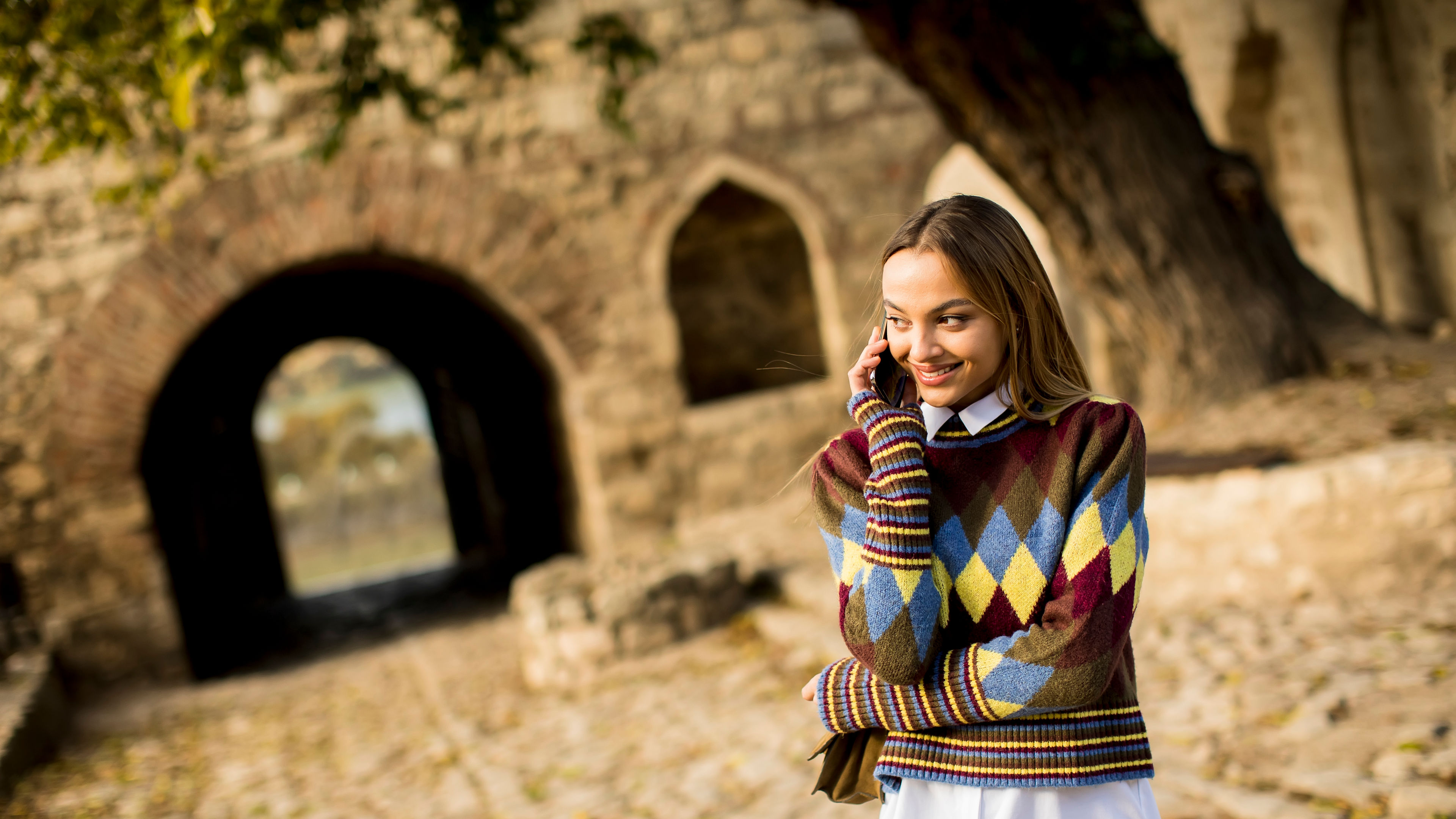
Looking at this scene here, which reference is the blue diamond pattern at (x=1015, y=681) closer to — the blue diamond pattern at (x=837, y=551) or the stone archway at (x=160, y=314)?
the blue diamond pattern at (x=837, y=551)

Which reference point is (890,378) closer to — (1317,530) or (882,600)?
(882,600)

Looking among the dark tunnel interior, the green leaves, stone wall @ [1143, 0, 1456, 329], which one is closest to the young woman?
the green leaves

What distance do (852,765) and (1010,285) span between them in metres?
0.65

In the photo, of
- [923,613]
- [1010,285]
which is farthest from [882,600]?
[1010,285]

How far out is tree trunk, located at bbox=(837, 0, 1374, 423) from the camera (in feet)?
14.2

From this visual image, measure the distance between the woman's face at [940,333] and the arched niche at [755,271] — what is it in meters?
6.12

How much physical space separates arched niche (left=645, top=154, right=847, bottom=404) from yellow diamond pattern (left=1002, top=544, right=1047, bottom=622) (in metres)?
6.18

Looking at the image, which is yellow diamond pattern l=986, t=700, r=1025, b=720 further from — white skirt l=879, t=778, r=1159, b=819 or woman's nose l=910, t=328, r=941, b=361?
woman's nose l=910, t=328, r=941, b=361

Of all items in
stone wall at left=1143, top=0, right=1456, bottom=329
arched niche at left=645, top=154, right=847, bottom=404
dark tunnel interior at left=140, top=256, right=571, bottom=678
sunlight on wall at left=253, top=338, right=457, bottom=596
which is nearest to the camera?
stone wall at left=1143, top=0, right=1456, bottom=329

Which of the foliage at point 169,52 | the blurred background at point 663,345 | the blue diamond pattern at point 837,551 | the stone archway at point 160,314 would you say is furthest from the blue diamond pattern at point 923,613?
the stone archway at point 160,314

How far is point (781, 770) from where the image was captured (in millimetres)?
3553

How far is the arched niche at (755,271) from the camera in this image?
7.59 metres

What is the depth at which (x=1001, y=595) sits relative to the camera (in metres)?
1.28

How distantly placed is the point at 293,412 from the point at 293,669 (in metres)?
26.7
